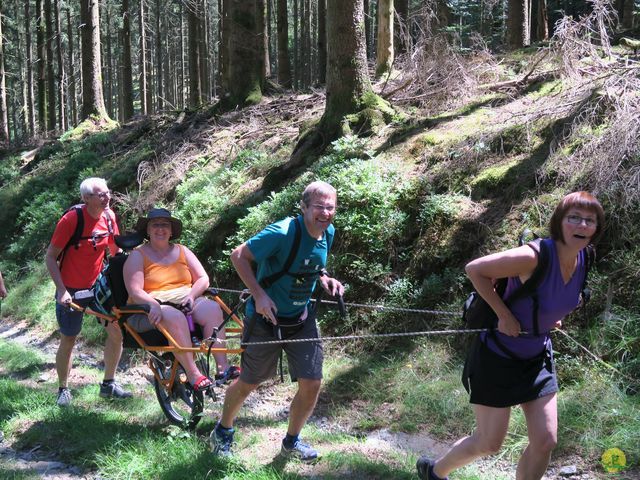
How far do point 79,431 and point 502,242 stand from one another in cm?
451

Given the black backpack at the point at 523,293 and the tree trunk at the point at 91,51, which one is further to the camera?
the tree trunk at the point at 91,51

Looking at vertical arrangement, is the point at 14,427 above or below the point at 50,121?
below

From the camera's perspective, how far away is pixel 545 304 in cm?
348

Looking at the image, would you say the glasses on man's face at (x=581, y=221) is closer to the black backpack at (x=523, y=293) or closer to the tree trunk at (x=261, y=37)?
the black backpack at (x=523, y=293)

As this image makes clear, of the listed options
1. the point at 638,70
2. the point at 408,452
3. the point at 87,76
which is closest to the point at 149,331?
the point at 408,452

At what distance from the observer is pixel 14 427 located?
5898 mm

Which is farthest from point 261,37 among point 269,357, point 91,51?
point 269,357

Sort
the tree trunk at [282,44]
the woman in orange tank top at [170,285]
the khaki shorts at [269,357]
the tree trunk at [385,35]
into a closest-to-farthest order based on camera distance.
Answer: the khaki shorts at [269,357], the woman in orange tank top at [170,285], the tree trunk at [385,35], the tree trunk at [282,44]

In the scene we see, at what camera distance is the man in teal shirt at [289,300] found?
431 centimetres

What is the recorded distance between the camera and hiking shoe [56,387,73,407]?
6342 mm

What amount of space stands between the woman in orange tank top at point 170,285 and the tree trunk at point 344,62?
15.3 feet

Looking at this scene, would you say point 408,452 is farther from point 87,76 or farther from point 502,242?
point 87,76

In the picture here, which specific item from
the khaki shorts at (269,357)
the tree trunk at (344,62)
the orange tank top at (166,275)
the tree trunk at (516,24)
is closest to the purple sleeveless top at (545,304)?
the khaki shorts at (269,357)

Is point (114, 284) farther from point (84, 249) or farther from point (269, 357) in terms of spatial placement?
point (269, 357)
